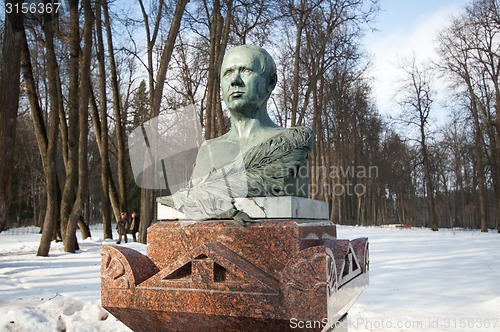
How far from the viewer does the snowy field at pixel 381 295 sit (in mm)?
5695

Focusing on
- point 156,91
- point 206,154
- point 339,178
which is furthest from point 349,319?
point 339,178

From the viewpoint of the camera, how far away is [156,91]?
1412cm

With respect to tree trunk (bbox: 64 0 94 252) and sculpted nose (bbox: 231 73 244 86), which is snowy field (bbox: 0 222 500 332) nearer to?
tree trunk (bbox: 64 0 94 252)

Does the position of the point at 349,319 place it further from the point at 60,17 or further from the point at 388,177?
the point at 388,177

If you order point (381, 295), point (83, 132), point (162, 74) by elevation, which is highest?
point (162, 74)

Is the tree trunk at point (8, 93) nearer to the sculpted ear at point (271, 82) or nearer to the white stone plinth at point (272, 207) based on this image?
the sculpted ear at point (271, 82)

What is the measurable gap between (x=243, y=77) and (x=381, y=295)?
15.9 feet

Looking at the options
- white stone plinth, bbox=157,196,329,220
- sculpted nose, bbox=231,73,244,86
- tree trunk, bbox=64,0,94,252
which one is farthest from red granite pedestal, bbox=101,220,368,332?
tree trunk, bbox=64,0,94,252

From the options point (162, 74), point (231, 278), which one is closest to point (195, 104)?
point (162, 74)

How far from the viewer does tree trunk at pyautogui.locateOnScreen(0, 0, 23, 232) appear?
23.2 feet

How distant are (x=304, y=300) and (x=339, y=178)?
32.4m

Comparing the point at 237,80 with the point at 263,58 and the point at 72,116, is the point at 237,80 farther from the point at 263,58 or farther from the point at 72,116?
the point at 72,116

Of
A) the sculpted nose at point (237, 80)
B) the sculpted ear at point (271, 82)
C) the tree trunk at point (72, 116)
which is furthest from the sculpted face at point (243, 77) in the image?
the tree trunk at point (72, 116)

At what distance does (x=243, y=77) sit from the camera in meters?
4.22
